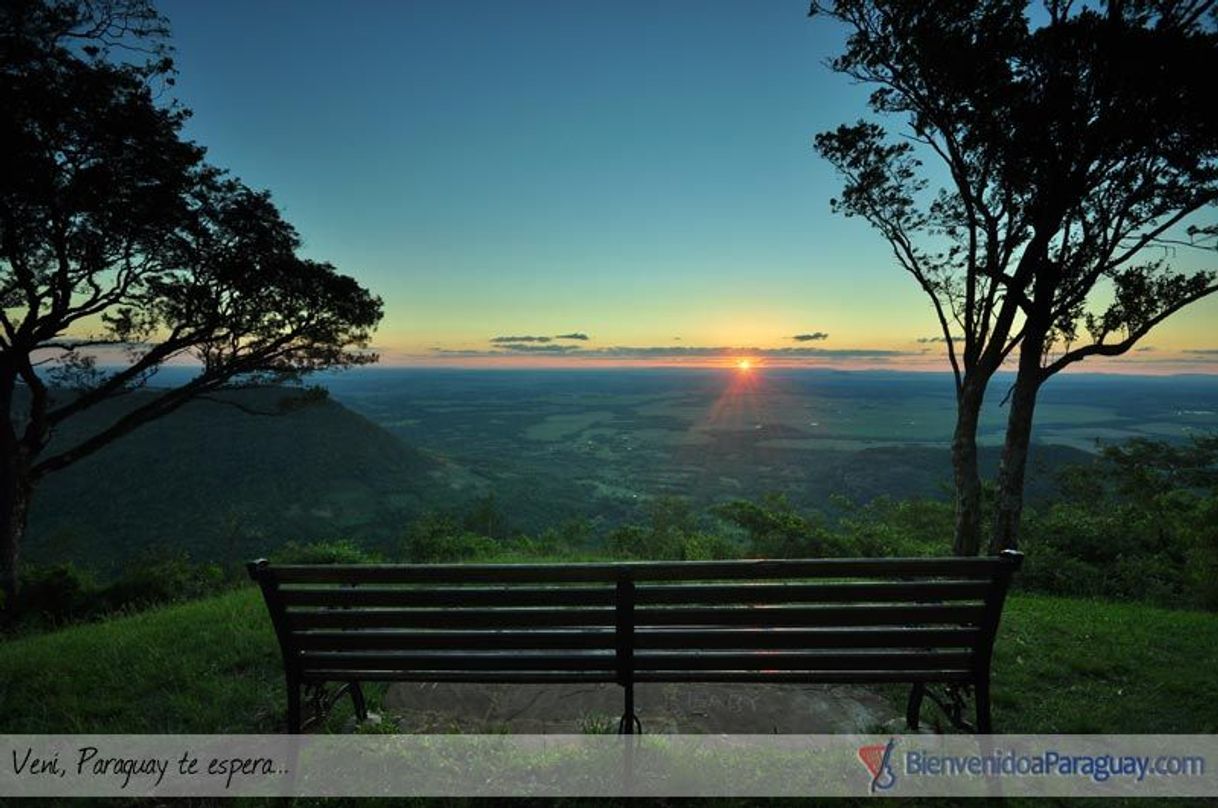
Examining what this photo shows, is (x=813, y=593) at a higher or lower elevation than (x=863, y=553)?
higher

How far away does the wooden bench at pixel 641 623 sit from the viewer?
9.70 ft

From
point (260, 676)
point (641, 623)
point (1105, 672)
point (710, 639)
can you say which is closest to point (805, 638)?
→ point (710, 639)

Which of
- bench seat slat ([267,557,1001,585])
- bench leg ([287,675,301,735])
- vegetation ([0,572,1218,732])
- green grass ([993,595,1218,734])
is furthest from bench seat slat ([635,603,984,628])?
bench leg ([287,675,301,735])

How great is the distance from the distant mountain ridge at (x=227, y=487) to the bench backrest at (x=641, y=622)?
71947mm

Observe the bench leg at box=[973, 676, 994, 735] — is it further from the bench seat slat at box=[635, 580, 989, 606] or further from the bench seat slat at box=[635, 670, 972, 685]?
the bench seat slat at box=[635, 580, 989, 606]

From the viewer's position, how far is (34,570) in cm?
1212

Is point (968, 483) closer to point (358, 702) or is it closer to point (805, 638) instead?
point (805, 638)

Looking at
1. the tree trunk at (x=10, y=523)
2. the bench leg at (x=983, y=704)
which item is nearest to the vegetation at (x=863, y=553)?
the tree trunk at (x=10, y=523)

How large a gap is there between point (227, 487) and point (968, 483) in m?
111

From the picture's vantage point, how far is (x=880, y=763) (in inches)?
137

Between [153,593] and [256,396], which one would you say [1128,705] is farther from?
[256,396]

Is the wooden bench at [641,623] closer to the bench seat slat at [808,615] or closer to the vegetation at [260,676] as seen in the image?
the bench seat slat at [808,615]

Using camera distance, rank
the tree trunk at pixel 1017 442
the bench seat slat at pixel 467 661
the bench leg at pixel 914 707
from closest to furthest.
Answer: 1. the bench seat slat at pixel 467 661
2. the bench leg at pixel 914 707
3. the tree trunk at pixel 1017 442

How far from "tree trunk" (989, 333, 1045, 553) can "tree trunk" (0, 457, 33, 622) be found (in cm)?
1985
